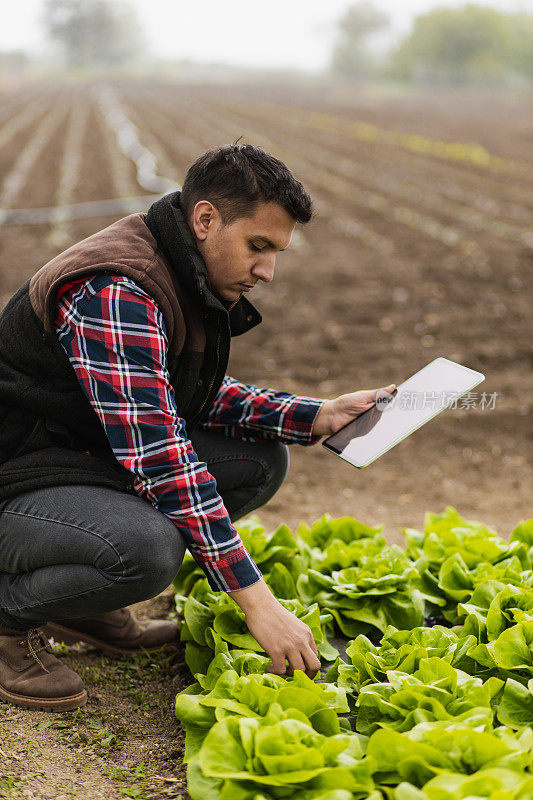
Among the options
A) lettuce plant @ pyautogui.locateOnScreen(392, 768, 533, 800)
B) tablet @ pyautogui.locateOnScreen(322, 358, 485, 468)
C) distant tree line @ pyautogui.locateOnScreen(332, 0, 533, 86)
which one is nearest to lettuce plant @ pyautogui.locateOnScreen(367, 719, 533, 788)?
lettuce plant @ pyautogui.locateOnScreen(392, 768, 533, 800)

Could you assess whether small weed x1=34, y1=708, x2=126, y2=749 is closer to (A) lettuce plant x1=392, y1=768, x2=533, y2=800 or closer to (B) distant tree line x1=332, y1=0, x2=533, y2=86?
(A) lettuce plant x1=392, y1=768, x2=533, y2=800

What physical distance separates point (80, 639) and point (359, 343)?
3601 mm

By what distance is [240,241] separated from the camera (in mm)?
2006

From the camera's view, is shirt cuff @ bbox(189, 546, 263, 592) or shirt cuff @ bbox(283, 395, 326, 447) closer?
shirt cuff @ bbox(189, 546, 263, 592)

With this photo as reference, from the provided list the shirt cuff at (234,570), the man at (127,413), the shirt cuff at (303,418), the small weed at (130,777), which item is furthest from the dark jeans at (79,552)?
the shirt cuff at (303,418)

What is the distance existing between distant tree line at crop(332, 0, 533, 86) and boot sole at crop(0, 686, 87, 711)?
7235cm

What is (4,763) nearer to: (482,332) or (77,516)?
(77,516)

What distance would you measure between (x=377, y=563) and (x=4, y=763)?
45.5 inches

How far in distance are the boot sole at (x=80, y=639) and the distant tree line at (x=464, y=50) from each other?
236ft

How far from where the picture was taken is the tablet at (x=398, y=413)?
7.46 feet

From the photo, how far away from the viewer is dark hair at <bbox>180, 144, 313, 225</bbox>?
1.96 meters

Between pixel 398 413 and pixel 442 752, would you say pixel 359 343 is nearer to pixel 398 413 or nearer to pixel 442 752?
pixel 398 413

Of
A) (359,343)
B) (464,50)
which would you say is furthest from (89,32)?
(359,343)

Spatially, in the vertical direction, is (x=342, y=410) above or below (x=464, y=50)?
below
